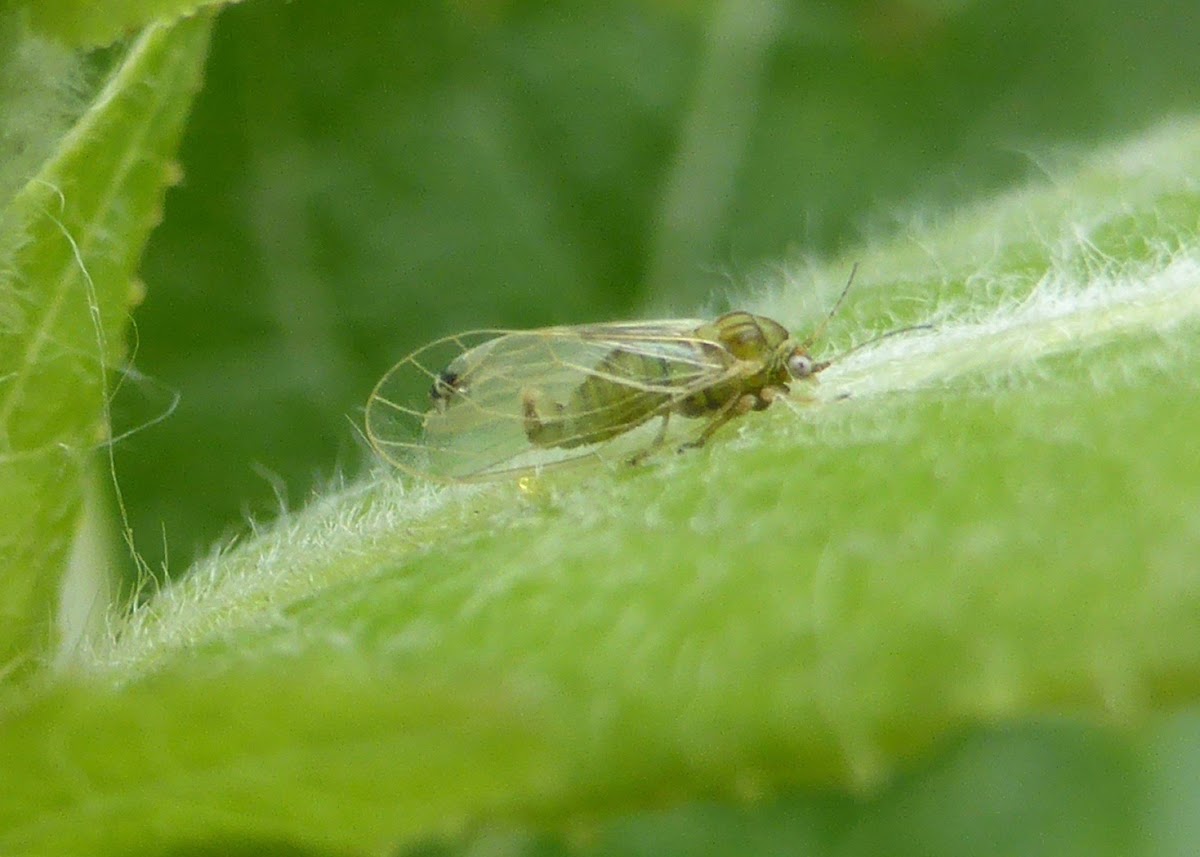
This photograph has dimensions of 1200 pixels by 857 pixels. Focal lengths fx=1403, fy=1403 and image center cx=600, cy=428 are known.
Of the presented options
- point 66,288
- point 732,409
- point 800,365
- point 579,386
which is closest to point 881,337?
point 800,365

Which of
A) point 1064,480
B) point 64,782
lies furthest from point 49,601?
point 1064,480

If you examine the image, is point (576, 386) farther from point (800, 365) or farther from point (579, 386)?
point (800, 365)

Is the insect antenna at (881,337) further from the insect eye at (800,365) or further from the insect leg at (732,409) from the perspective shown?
the insect leg at (732,409)

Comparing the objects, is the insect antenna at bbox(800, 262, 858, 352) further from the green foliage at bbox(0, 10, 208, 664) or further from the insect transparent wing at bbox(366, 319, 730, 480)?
the green foliage at bbox(0, 10, 208, 664)

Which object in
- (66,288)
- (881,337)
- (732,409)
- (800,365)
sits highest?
(66,288)

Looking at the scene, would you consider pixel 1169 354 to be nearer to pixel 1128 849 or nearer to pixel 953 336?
pixel 953 336

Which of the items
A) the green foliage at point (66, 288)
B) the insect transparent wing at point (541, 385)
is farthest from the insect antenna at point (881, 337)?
the green foliage at point (66, 288)

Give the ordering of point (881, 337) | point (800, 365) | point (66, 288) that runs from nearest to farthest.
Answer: point (66, 288)
point (881, 337)
point (800, 365)

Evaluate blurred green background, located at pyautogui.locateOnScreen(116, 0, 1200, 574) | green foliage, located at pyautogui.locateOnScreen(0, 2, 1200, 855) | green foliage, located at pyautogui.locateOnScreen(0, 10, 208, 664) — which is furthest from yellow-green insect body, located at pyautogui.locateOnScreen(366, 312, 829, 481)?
green foliage, located at pyautogui.locateOnScreen(0, 10, 208, 664)
